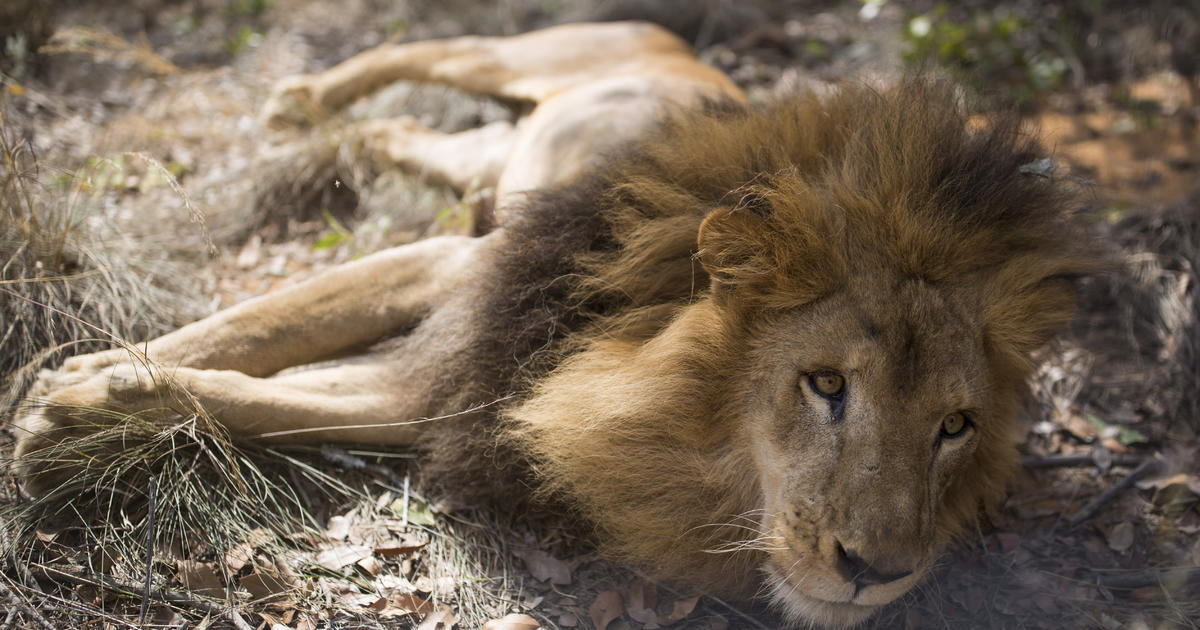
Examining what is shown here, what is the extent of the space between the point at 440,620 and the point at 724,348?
124cm

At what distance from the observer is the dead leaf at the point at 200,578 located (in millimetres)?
2693

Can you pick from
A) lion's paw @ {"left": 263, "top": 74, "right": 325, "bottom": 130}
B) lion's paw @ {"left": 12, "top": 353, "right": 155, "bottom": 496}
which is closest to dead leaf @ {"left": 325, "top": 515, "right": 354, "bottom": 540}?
lion's paw @ {"left": 12, "top": 353, "right": 155, "bottom": 496}

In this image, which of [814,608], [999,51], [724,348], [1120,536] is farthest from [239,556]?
[999,51]

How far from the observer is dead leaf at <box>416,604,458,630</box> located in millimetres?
2847

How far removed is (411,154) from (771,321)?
3258 millimetres

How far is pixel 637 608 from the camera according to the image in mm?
3080

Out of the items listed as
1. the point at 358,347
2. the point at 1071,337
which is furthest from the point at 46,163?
the point at 1071,337

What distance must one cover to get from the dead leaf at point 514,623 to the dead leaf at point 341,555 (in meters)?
0.49

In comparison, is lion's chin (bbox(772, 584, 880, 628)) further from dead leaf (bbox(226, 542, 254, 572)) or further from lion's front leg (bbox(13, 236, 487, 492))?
dead leaf (bbox(226, 542, 254, 572))

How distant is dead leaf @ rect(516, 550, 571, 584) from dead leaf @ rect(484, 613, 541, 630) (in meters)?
0.22

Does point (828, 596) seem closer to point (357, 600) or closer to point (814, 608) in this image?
point (814, 608)

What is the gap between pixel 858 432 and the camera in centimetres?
248

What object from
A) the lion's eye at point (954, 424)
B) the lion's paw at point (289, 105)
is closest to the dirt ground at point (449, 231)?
the lion's paw at point (289, 105)

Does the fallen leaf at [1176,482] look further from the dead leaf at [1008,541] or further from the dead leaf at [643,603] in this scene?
the dead leaf at [643,603]
